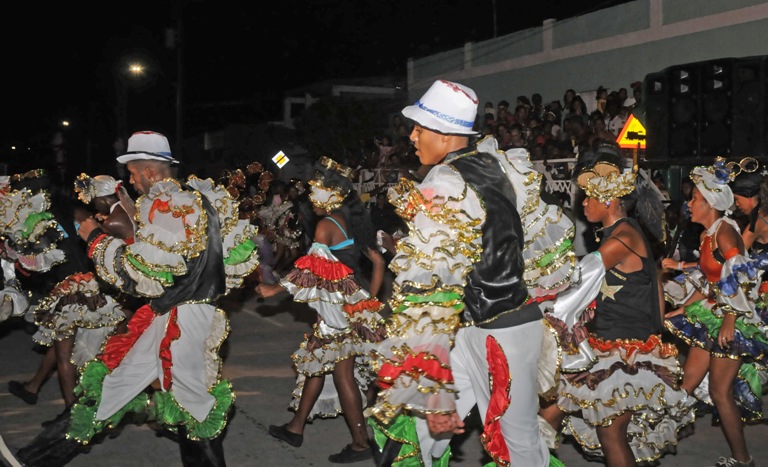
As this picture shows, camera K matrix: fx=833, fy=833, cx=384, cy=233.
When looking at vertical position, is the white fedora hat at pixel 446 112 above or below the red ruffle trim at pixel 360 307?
above

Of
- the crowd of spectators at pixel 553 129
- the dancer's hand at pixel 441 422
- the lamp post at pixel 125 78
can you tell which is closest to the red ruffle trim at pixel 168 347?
the dancer's hand at pixel 441 422

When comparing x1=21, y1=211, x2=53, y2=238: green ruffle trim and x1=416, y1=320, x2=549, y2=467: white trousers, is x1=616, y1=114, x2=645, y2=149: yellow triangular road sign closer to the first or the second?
x1=21, y1=211, x2=53, y2=238: green ruffle trim

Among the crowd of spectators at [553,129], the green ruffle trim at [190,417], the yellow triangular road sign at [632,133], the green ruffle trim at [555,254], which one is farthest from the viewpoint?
the crowd of spectators at [553,129]

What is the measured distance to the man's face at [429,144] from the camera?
4.06m

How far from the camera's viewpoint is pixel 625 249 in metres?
4.95

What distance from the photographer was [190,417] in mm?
4953

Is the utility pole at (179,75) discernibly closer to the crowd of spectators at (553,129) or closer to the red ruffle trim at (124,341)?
the crowd of spectators at (553,129)

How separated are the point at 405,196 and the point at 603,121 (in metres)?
12.7

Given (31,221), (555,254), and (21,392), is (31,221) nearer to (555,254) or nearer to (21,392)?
(21,392)

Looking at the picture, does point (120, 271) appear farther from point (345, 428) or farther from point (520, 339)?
point (345, 428)

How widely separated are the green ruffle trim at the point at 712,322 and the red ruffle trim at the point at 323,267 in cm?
262

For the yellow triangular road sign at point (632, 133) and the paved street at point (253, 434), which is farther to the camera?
the yellow triangular road sign at point (632, 133)

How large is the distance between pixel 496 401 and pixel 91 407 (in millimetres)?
2605

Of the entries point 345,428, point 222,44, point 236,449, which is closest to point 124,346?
point 236,449
